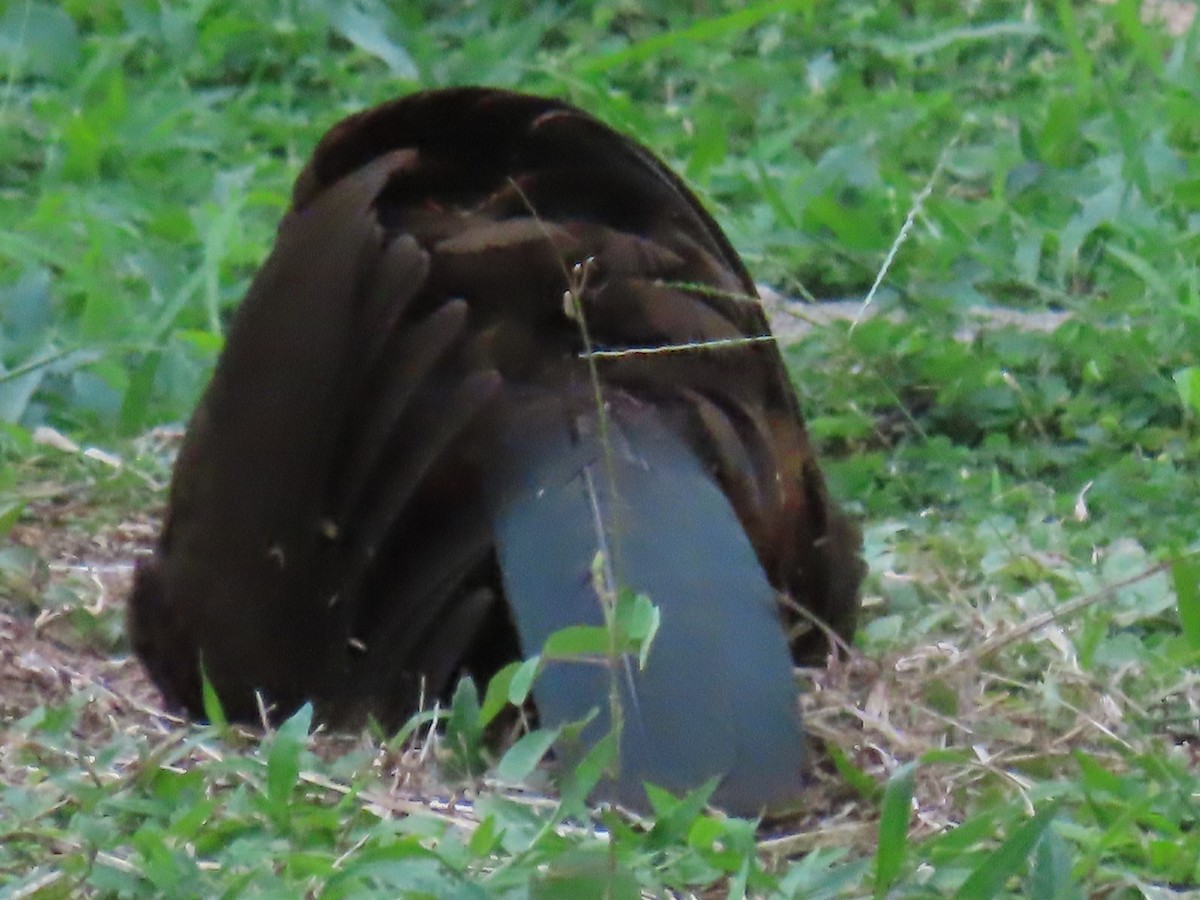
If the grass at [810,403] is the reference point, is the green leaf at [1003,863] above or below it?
above

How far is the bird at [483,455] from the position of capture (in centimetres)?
279

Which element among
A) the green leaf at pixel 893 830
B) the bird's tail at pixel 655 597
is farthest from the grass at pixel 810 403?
the bird's tail at pixel 655 597

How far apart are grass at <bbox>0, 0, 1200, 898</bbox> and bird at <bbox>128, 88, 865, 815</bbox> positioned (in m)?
0.14

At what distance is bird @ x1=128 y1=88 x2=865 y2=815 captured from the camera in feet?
9.16

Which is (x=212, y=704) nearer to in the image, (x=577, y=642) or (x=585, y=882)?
(x=577, y=642)

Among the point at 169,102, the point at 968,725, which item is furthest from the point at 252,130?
the point at 968,725

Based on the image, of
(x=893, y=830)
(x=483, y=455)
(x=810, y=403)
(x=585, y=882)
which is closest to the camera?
(x=585, y=882)

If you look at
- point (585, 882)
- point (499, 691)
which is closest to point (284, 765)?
point (499, 691)

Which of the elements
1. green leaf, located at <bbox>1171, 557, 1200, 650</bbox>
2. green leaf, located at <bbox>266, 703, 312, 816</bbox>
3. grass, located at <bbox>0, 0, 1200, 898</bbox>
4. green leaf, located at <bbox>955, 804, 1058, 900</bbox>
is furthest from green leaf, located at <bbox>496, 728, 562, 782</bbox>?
green leaf, located at <bbox>1171, 557, 1200, 650</bbox>

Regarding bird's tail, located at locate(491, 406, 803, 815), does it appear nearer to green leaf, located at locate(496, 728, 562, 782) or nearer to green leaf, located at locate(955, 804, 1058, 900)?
green leaf, located at locate(496, 728, 562, 782)

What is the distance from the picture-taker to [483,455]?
293cm

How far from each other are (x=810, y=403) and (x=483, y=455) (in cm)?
176

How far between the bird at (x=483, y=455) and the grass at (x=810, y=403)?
141 millimetres

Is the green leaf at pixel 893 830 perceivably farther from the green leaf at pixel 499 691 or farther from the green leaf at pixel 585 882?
the green leaf at pixel 499 691
